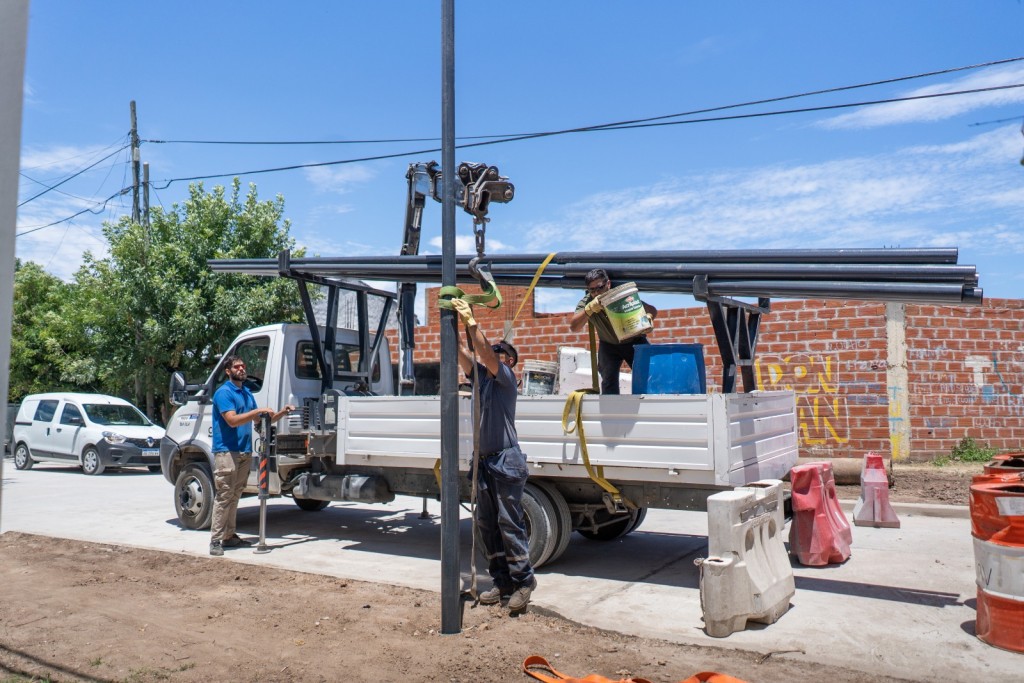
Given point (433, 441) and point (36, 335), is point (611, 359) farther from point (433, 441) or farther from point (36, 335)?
point (36, 335)

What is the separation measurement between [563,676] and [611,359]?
3.36m

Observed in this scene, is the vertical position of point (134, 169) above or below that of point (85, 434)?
above

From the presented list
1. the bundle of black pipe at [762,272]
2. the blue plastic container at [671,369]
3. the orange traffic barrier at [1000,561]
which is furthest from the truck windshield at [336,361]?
the orange traffic barrier at [1000,561]

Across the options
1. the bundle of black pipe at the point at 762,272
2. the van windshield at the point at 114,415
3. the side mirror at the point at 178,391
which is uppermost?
the bundle of black pipe at the point at 762,272

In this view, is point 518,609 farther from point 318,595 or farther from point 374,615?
point 318,595

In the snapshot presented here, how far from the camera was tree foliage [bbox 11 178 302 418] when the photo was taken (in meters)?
17.8

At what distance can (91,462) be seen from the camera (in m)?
17.0

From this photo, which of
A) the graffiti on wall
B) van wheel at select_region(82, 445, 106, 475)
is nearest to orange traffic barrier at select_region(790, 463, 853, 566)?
the graffiti on wall

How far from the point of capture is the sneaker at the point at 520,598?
218 inches

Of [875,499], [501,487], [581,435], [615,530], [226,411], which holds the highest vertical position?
[226,411]

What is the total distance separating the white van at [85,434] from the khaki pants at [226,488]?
9.92m

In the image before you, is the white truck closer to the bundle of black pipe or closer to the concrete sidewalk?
the concrete sidewalk

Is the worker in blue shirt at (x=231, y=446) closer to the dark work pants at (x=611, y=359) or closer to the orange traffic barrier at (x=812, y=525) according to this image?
the dark work pants at (x=611, y=359)

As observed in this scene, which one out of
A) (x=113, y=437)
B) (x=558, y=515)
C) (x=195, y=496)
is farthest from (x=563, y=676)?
(x=113, y=437)
